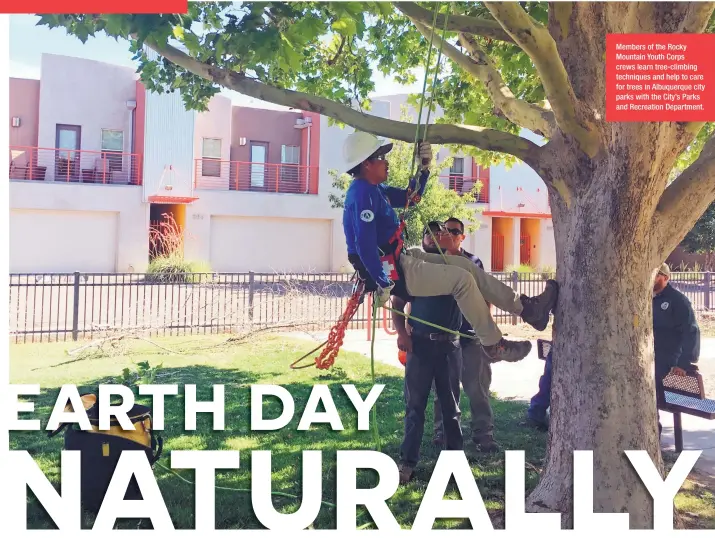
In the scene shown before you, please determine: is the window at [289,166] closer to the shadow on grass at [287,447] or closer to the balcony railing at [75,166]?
the balcony railing at [75,166]

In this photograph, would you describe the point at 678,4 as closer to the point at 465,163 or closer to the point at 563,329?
the point at 563,329

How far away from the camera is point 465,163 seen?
3030cm

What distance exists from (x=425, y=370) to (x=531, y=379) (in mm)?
4844

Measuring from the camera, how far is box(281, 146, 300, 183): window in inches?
1099

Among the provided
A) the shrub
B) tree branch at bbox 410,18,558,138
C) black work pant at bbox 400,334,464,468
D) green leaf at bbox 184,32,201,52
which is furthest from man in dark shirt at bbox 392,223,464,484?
the shrub

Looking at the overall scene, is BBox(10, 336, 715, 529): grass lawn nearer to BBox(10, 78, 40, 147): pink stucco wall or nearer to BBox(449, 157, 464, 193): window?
BBox(10, 78, 40, 147): pink stucco wall

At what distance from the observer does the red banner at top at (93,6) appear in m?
4.42

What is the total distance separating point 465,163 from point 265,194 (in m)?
9.34

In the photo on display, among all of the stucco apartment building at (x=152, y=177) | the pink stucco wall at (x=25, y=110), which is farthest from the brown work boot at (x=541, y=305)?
the pink stucco wall at (x=25, y=110)

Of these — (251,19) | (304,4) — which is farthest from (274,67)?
(251,19)

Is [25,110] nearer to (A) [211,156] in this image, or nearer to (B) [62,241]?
(B) [62,241]
